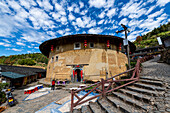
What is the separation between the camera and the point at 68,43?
13.2 m

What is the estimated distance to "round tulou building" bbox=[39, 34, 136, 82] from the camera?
11.7 metres

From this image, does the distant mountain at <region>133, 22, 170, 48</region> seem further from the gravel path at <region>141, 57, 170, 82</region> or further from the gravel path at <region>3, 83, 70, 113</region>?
the gravel path at <region>3, 83, 70, 113</region>

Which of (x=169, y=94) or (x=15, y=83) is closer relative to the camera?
(x=169, y=94)

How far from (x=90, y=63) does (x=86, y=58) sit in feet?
3.32

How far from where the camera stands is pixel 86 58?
473 inches

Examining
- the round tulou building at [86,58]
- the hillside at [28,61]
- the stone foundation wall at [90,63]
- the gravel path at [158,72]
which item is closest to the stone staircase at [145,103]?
the gravel path at [158,72]

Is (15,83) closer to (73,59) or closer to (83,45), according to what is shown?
(73,59)

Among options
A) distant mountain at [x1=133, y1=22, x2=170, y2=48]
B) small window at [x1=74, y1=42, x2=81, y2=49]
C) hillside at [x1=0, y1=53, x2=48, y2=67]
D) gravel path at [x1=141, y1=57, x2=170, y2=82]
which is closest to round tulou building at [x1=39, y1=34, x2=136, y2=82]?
small window at [x1=74, y1=42, x2=81, y2=49]

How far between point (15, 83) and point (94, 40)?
604 inches

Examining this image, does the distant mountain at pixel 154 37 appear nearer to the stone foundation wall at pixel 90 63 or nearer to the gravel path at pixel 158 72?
the stone foundation wall at pixel 90 63

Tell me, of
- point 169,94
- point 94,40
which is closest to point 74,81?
point 94,40

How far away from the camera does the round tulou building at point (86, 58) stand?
38.2ft

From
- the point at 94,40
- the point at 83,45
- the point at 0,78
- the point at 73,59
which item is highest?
the point at 94,40

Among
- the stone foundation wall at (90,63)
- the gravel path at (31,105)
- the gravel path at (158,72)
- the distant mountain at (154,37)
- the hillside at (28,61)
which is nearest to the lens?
the gravel path at (158,72)
